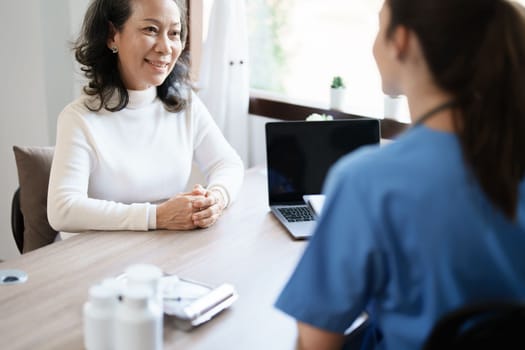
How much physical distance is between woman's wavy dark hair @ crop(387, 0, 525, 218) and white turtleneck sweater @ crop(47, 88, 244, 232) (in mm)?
1021

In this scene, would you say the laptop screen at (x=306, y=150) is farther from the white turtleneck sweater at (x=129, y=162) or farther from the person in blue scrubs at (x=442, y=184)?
the person in blue scrubs at (x=442, y=184)

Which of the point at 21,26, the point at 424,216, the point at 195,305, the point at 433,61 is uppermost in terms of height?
the point at 21,26

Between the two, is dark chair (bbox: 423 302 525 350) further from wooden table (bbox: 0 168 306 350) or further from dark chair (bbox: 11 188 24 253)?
dark chair (bbox: 11 188 24 253)

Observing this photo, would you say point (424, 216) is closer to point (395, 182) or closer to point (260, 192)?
point (395, 182)

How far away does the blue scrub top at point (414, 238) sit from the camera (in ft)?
2.64

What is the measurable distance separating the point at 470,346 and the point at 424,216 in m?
0.17

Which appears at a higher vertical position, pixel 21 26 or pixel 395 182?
pixel 21 26

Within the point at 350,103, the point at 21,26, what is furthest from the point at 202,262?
the point at 21,26

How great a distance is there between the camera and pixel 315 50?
9.05 feet

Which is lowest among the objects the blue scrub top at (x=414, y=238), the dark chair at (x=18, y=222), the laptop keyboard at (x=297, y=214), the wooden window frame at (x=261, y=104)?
the dark chair at (x=18, y=222)

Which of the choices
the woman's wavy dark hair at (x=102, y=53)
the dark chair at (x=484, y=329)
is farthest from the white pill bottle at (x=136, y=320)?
the woman's wavy dark hair at (x=102, y=53)

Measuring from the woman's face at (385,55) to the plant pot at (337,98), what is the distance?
1522 mm

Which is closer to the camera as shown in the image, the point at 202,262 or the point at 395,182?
the point at 395,182

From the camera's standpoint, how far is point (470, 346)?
29.7 inches
